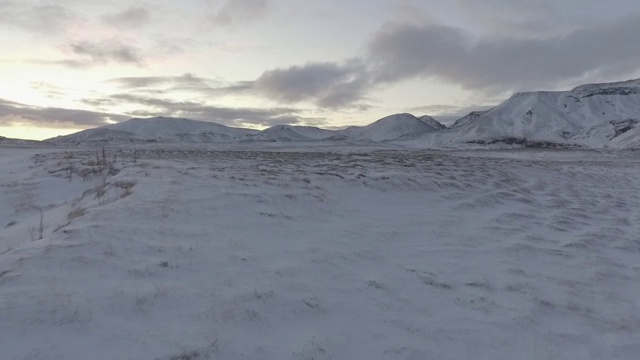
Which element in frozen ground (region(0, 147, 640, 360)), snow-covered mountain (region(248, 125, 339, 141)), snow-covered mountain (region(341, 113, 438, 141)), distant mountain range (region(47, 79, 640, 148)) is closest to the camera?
frozen ground (region(0, 147, 640, 360))

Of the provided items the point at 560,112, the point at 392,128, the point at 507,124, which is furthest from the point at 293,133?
the point at 560,112

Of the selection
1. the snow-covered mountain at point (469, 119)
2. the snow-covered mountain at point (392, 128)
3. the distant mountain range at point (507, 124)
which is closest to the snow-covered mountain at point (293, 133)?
the distant mountain range at point (507, 124)

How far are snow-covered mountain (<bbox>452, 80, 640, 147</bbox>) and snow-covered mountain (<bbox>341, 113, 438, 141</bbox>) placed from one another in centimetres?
2325

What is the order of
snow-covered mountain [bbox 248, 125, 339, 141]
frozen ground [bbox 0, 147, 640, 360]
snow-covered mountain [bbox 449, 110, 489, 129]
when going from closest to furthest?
frozen ground [bbox 0, 147, 640, 360]
snow-covered mountain [bbox 449, 110, 489, 129]
snow-covered mountain [bbox 248, 125, 339, 141]

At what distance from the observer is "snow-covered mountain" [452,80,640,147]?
128m

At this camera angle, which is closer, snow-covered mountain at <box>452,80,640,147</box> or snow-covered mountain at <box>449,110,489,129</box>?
snow-covered mountain at <box>452,80,640,147</box>

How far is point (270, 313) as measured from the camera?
4.91 metres

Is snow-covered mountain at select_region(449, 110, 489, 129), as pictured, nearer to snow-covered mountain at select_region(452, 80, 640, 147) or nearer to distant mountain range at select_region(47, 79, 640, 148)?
distant mountain range at select_region(47, 79, 640, 148)

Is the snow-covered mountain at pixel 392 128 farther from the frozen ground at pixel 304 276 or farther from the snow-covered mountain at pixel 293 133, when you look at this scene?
the frozen ground at pixel 304 276

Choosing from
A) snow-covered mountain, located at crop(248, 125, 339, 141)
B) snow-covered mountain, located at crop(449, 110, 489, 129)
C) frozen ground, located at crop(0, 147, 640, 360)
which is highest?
snow-covered mountain, located at crop(449, 110, 489, 129)

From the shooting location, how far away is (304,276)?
589 cm

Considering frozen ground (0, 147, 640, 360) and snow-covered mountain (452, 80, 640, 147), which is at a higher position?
snow-covered mountain (452, 80, 640, 147)

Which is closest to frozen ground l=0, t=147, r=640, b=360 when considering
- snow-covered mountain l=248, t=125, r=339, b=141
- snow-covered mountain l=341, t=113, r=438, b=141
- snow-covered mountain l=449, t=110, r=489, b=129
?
snow-covered mountain l=248, t=125, r=339, b=141

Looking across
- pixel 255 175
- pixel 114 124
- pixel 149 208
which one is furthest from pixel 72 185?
pixel 114 124
